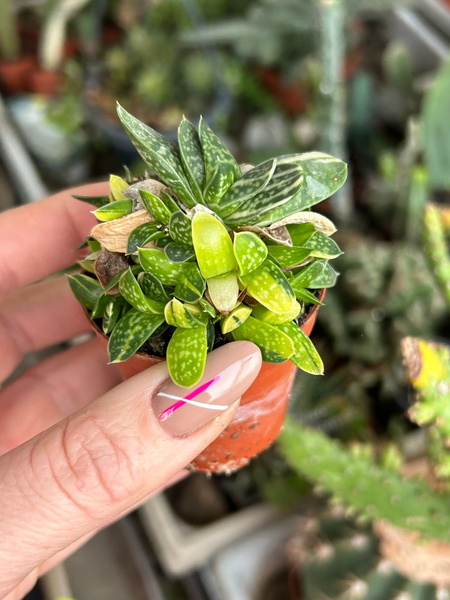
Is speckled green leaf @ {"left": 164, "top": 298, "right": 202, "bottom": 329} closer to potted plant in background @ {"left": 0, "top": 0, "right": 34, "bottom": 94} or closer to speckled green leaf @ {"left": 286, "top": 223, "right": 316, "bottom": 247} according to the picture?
speckled green leaf @ {"left": 286, "top": 223, "right": 316, "bottom": 247}

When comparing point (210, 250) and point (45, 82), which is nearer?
point (210, 250)

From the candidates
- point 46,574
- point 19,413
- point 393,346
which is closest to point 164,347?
point 19,413

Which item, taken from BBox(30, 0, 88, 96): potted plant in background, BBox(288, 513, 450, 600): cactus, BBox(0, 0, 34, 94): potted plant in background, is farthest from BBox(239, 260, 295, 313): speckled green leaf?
BBox(0, 0, 34, 94): potted plant in background

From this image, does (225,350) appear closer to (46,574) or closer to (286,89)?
(46,574)

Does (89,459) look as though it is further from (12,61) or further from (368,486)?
(12,61)

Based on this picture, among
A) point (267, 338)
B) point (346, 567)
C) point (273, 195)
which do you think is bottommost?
point (346, 567)

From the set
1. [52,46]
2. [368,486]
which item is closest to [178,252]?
[368,486]

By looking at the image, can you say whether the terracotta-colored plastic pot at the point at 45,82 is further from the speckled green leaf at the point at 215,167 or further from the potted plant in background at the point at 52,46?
the speckled green leaf at the point at 215,167
